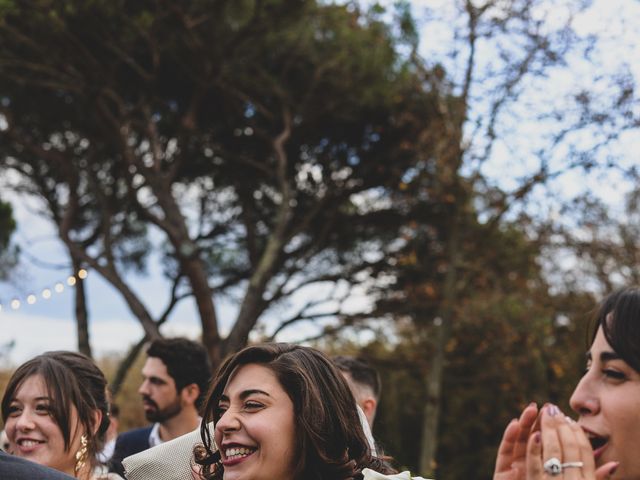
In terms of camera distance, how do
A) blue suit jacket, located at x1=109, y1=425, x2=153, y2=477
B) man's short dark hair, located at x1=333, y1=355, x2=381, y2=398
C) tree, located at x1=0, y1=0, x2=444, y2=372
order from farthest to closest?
1. tree, located at x1=0, y1=0, x2=444, y2=372
2. blue suit jacket, located at x1=109, y1=425, x2=153, y2=477
3. man's short dark hair, located at x1=333, y1=355, x2=381, y2=398

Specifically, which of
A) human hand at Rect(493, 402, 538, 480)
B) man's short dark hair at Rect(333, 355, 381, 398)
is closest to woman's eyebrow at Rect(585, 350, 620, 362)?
human hand at Rect(493, 402, 538, 480)

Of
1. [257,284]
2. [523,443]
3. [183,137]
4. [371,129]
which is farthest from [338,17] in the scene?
[523,443]

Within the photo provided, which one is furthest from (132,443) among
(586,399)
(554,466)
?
(554,466)

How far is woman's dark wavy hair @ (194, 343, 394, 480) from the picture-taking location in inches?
108

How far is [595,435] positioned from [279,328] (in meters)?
11.7

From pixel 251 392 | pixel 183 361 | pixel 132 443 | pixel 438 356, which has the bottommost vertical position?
pixel 132 443

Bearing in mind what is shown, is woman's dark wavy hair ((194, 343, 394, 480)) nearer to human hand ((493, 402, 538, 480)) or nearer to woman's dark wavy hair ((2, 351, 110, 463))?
woman's dark wavy hair ((2, 351, 110, 463))

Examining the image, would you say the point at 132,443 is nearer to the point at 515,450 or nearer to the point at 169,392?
the point at 169,392

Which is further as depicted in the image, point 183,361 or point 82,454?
point 183,361

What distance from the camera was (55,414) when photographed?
11.5 ft

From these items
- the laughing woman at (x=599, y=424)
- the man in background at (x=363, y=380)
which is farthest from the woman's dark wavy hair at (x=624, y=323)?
the man in background at (x=363, y=380)

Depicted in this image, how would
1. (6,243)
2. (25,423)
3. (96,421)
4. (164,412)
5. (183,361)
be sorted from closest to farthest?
(25,423) < (96,421) < (164,412) < (183,361) < (6,243)

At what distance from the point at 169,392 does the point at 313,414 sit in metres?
2.89

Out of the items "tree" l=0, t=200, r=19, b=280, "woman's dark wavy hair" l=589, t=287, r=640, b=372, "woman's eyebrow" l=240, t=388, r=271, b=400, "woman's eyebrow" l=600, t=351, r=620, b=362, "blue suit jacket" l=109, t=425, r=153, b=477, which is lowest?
"blue suit jacket" l=109, t=425, r=153, b=477
